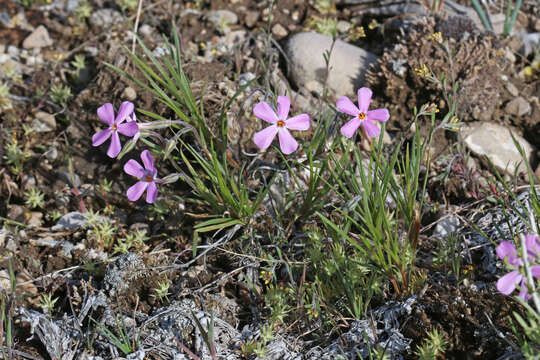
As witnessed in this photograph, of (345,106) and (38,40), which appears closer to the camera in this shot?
(345,106)

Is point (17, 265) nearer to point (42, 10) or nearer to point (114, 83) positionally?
point (114, 83)

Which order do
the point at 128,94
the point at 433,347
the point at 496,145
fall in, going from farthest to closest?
the point at 128,94
the point at 496,145
the point at 433,347

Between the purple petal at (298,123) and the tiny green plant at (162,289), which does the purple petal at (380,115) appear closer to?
the purple petal at (298,123)

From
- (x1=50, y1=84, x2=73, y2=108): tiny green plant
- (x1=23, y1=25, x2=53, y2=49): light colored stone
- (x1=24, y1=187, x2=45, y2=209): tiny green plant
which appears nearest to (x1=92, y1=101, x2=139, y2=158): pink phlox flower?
(x1=24, y1=187, x2=45, y2=209): tiny green plant

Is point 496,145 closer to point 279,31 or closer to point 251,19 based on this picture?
point 279,31

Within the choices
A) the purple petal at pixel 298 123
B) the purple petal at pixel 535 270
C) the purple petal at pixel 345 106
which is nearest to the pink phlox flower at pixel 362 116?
the purple petal at pixel 345 106

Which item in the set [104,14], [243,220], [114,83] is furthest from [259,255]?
[104,14]

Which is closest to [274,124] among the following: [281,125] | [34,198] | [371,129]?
[281,125]

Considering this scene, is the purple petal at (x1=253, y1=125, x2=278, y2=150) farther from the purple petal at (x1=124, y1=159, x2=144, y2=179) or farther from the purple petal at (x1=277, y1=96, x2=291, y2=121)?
the purple petal at (x1=124, y1=159, x2=144, y2=179)
